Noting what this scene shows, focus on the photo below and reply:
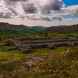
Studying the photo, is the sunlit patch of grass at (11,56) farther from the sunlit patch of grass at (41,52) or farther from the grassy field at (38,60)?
the sunlit patch of grass at (41,52)

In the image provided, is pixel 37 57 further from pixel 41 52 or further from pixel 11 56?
pixel 11 56

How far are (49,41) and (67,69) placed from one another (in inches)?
36.4

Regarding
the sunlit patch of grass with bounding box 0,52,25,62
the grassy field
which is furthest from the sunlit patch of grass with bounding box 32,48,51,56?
the sunlit patch of grass with bounding box 0,52,25,62

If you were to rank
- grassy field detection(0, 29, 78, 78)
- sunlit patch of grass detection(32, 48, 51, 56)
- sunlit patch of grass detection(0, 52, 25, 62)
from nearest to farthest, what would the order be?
1. grassy field detection(0, 29, 78, 78)
2. sunlit patch of grass detection(0, 52, 25, 62)
3. sunlit patch of grass detection(32, 48, 51, 56)

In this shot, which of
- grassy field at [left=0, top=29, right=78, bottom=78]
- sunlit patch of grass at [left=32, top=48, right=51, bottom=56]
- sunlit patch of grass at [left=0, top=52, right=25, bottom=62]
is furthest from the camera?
sunlit patch of grass at [left=32, top=48, right=51, bottom=56]

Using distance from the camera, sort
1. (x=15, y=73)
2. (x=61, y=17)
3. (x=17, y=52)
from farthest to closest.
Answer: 1. (x=61, y=17)
2. (x=17, y=52)
3. (x=15, y=73)

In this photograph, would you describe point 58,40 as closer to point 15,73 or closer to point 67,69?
point 67,69

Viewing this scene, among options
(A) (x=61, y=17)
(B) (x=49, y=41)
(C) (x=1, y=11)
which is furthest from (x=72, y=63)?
(C) (x=1, y=11)

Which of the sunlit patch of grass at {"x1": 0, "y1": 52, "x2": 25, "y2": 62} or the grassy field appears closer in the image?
the grassy field

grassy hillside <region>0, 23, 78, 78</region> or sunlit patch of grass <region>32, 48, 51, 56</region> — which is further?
sunlit patch of grass <region>32, 48, 51, 56</region>

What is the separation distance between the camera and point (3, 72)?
6.02m

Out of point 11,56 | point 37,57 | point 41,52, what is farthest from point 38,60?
point 11,56

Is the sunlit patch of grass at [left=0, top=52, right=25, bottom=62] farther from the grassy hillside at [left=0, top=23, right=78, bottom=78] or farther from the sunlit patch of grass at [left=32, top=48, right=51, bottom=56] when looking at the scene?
the sunlit patch of grass at [left=32, top=48, right=51, bottom=56]

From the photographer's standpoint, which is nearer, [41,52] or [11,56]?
[11,56]
